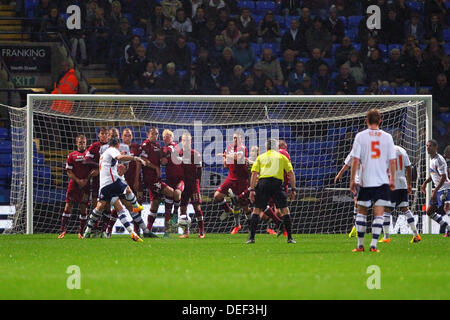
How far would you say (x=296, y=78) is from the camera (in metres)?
21.1

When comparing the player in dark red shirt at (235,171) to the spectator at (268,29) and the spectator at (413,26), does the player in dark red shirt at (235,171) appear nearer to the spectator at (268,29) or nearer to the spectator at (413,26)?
the spectator at (268,29)

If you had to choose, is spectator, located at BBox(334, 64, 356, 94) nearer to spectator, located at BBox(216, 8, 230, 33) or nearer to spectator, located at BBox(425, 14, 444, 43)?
spectator, located at BBox(216, 8, 230, 33)

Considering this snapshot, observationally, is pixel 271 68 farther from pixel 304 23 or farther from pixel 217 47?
pixel 304 23

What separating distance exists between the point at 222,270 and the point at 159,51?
13.0 m

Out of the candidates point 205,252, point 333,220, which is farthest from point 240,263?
point 333,220

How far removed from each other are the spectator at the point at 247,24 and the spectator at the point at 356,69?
2.60 metres

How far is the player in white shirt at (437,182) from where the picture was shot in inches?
600

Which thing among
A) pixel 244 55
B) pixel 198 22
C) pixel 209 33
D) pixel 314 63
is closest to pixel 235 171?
pixel 314 63

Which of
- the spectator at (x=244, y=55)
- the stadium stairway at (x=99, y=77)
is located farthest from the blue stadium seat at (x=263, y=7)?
the stadium stairway at (x=99, y=77)

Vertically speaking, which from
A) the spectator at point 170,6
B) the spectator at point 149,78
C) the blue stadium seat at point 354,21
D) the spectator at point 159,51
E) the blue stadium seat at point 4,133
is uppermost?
the spectator at point 170,6

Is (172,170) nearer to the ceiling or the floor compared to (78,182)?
nearer to the ceiling

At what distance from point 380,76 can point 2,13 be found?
33.1 ft

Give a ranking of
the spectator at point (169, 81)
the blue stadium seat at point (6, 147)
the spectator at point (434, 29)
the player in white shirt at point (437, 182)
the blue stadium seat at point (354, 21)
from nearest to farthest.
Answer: the player in white shirt at point (437, 182) < the blue stadium seat at point (6, 147) < the spectator at point (169, 81) < the spectator at point (434, 29) < the blue stadium seat at point (354, 21)

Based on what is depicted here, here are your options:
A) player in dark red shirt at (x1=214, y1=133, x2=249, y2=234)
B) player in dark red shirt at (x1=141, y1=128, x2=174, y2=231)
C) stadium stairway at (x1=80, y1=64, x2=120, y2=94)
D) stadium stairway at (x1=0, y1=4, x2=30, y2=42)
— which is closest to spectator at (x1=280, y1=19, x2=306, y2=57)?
stadium stairway at (x1=80, y1=64, x2=120, y2=94)
